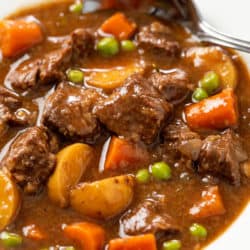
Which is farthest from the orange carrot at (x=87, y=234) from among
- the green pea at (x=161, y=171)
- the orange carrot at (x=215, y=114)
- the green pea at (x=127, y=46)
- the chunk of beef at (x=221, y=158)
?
the green pea at (x=127, y=46)

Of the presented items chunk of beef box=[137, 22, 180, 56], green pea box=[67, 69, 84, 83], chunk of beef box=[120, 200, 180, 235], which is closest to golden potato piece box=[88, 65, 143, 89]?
green pea box=[67, 69, 84, 83]

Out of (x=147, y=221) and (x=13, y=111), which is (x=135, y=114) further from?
(x=13, y=111)

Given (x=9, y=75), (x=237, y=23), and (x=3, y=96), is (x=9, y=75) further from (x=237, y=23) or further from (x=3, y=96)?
(x=237, y=23)

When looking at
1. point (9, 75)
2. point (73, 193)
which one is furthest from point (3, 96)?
point (73, 193)

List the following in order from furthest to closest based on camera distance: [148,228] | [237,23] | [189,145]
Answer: [237,23]
[189,145]
[148,228]

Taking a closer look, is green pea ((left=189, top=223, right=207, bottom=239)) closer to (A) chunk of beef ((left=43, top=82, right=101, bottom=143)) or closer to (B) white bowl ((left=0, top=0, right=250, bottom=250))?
(A) chunk of beef ((left=43, top=82, right=101, bottom=143))

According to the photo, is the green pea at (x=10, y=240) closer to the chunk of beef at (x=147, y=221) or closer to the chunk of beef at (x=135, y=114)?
the chunk of beef at (x=147, y=221)
